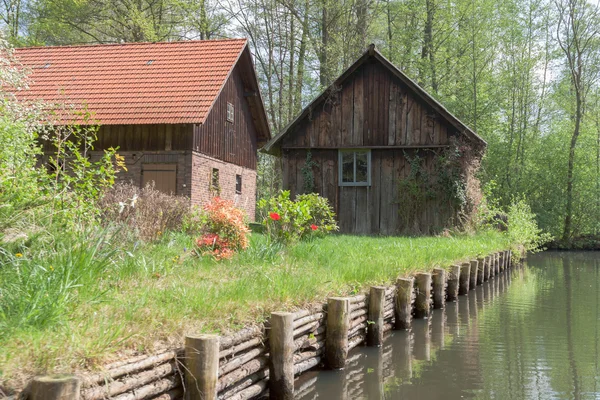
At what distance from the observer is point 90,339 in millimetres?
4172

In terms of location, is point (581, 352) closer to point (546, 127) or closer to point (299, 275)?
point (299, 275)

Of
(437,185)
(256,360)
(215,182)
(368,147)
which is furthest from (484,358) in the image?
(215,182)

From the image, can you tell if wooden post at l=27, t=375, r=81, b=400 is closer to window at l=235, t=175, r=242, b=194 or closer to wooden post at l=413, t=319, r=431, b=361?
wooden post at l=413, t=319, r=431, b=361

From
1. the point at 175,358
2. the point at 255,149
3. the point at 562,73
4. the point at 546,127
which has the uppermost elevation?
the point at 562,73

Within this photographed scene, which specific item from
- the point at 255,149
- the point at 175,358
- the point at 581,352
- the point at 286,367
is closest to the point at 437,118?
the point at 255,149

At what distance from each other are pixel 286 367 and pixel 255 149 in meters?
23.2

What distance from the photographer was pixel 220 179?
78.5 feet

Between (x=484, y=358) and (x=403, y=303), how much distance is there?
1.75 meters

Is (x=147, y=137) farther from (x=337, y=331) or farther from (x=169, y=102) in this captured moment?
(x=337, y=331)

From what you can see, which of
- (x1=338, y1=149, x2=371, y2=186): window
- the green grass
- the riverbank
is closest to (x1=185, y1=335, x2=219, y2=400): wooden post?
the green grass

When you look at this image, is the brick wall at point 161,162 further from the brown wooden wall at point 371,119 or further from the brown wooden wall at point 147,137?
the brown wooden wall at point 371,119

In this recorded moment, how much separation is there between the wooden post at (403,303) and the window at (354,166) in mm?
11579

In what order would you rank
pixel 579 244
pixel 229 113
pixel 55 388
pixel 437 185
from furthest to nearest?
1. pixel 579 244
2. pixel 229 113
3. pixel 437 185
4. pixel 55 388

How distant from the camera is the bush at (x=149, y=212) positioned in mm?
10336
